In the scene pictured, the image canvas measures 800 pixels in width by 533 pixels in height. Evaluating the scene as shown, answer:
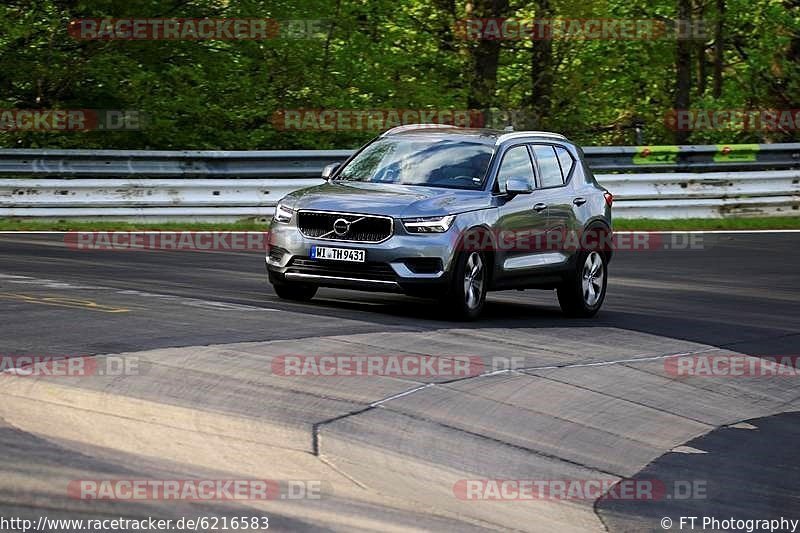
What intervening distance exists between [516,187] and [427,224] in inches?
47.5

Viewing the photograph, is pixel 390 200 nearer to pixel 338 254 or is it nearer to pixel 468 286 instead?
pixel 338 254

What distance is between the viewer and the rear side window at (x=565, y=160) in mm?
15469

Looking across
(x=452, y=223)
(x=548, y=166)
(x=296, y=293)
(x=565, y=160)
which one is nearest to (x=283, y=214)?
(x=296, y=293)

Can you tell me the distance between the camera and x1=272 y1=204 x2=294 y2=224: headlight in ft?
45.1

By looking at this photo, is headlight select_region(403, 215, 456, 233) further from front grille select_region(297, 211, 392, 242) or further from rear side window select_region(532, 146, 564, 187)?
rear side window select_region(532, 146, 564, 187)

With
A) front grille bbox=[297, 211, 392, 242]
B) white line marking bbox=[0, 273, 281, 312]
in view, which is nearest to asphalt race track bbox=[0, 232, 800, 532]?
white line marking bbox=[0, 273, 281, 312]

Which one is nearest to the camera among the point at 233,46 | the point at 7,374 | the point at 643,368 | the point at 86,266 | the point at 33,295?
the point at 7,374

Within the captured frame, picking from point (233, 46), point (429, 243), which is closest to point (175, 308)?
point (429, 243)

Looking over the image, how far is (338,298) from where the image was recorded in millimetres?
15016

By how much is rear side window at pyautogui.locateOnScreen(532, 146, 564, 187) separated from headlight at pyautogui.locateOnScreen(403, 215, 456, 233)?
6.73 feet

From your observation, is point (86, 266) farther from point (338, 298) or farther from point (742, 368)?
point (742, 368)

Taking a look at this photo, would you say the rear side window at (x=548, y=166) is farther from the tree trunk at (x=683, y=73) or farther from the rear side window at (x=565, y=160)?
the tree trunk at (x=683, y=73)

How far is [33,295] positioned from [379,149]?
370cm

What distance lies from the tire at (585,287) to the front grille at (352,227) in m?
2.69
